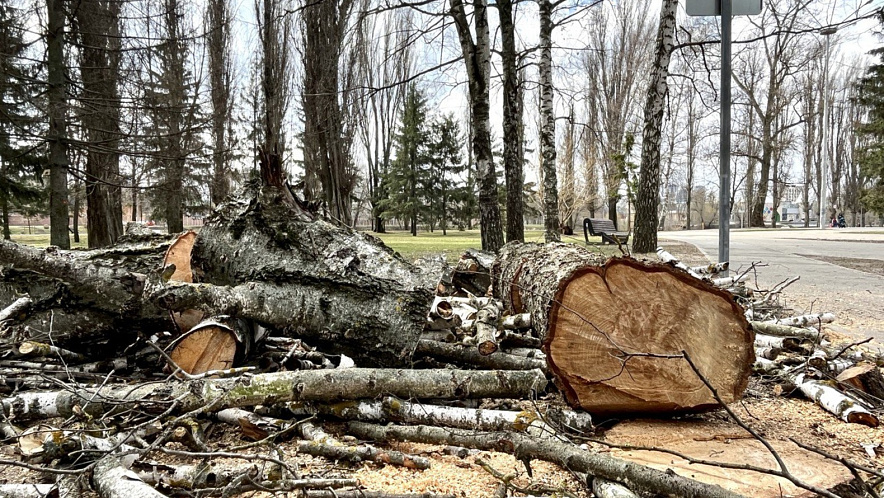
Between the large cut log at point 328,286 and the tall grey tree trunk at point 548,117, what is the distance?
22.1 feet

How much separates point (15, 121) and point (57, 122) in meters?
1.13

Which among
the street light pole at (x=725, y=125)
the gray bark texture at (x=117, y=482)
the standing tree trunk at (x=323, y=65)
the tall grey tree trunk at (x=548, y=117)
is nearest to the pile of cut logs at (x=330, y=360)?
the gray bark texture at (x=117, y=482)

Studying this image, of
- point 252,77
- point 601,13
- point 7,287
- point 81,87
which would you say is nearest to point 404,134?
point 252,77

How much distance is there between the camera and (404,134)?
29531 millimetres

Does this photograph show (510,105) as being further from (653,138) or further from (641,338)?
(641,338)

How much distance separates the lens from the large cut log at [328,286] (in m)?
2.58

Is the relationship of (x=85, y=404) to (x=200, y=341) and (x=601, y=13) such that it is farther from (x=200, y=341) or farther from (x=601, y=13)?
(x=601, y=13)

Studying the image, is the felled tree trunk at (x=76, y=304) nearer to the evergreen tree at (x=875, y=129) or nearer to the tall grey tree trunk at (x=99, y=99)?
the tall grey tree trunk at (x=99, y=99)

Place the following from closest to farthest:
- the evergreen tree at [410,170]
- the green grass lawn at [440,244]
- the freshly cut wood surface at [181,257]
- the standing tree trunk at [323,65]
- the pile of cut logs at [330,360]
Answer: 1. the pile of cut logs at [330,360]
2. the freshly cut wood surface at [181,257]
3. the green grass lawn at [440,244]
4. the standing tree trunk at [323,65]
5. the evergreen tree at [410,170]

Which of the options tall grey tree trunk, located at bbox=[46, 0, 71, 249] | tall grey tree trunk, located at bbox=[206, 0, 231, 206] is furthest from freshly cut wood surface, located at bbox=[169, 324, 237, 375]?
tall grey tree trunk, located at bbox=[206, 0, 231, 206]

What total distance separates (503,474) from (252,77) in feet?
75.4

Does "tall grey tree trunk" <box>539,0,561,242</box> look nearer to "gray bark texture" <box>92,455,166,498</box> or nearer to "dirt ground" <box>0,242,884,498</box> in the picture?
"dirt ground" <box>0,242,884,498</box>

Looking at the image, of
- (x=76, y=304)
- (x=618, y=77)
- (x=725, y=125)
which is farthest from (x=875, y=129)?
(x=76, y=304)

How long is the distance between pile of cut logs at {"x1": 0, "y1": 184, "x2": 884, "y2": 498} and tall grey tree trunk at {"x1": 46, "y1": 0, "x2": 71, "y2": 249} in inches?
315
